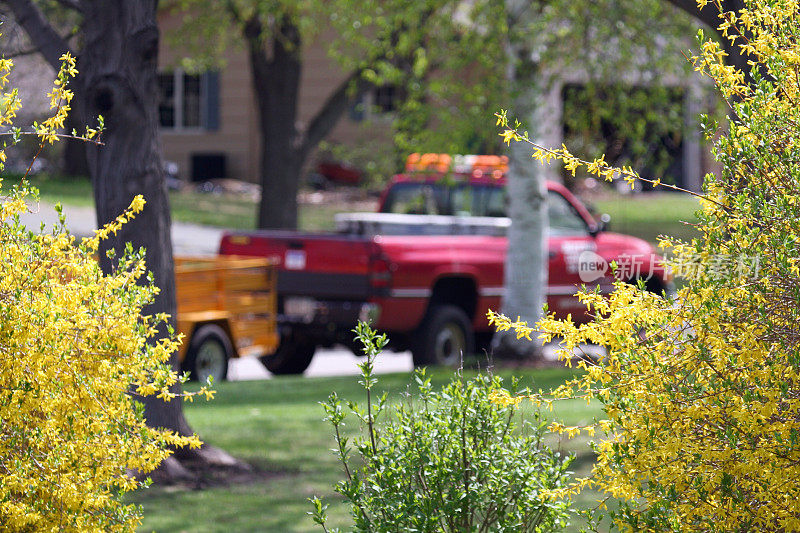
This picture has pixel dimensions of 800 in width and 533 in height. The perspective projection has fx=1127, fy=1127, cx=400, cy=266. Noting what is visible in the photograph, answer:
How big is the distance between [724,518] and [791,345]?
60 centimetres

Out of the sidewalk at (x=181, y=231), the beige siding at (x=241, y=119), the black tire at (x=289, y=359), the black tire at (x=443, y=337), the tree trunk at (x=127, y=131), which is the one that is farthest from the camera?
the beige siding at (x=241, y=119)

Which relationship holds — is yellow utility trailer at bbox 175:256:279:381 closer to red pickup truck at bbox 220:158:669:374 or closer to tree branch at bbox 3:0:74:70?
red pickup truck at bbox 220:158:669:374

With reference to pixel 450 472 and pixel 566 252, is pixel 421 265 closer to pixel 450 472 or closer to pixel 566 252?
pixel 566 252

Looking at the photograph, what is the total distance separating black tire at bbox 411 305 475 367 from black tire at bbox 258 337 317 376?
5.16ft

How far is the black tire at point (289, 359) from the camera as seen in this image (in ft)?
43.7

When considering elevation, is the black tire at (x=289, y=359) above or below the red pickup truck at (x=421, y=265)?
below

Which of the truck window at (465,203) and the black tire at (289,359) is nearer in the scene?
the black tire at (289,359)

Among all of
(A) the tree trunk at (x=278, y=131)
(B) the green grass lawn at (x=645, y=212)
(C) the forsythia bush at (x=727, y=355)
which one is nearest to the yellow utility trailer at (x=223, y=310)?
(A) the tree trunk at (x=278, y=131)

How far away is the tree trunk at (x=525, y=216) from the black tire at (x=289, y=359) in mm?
2418

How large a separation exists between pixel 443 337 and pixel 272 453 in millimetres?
4393

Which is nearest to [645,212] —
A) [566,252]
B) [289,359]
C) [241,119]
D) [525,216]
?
[241,119]

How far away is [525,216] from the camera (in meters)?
13.1

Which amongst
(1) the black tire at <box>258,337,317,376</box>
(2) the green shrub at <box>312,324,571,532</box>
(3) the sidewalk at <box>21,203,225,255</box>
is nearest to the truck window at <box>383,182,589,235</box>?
(1) the black tire at <box>258,337,317,376</box>

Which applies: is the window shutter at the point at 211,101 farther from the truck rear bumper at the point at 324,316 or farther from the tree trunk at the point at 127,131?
the tree trunk at the point at 127,131
